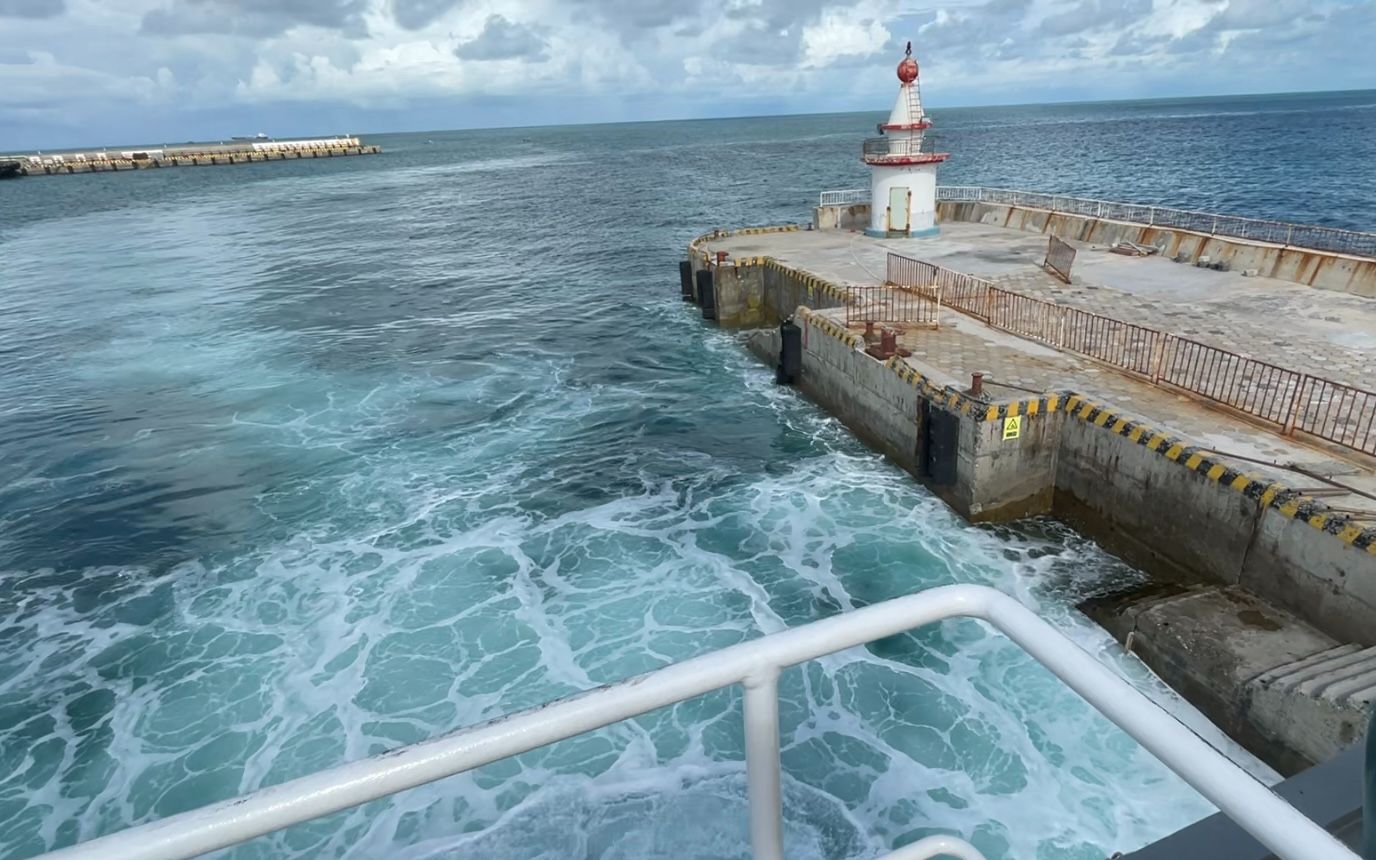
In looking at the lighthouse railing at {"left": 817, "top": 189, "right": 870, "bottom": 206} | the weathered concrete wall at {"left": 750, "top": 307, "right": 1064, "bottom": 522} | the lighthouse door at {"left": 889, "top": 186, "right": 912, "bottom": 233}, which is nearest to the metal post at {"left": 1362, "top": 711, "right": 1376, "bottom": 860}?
the weathered concrete wall at {"left": 750, "top": 307, "right": 1064, "bottom": 522}

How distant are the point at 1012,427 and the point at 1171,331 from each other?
6419 mm

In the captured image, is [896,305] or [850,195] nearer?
[896,305]

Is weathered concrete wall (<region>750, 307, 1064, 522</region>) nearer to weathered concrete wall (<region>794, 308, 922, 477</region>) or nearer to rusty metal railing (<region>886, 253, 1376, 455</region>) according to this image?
weathered concrete wall (<region>794, 308, 922, 477</region>)

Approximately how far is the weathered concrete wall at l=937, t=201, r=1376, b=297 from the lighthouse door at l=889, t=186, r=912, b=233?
210 inches

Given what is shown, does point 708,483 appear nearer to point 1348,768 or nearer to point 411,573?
point 411,573

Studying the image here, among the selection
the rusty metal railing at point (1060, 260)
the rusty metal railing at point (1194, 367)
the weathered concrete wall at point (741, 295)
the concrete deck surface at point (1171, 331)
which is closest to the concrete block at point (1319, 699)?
the concrete deck surface at point (1171, 331)

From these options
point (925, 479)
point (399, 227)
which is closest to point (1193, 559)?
point (925, 479)

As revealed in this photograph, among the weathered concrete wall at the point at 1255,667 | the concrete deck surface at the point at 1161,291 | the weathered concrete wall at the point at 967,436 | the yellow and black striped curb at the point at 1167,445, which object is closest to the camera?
the weathered concrete wall at the point at 1255,667

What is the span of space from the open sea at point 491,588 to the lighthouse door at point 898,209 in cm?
929

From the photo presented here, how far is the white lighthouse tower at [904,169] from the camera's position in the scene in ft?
101

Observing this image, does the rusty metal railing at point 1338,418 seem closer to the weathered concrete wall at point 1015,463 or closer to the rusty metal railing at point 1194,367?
the rusty metal railing at point 1194,367

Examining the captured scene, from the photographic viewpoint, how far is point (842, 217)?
36.4 meters

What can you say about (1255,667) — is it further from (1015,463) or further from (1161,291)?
(1161,291)

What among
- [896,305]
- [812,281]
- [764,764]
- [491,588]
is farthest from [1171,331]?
[764,764]
